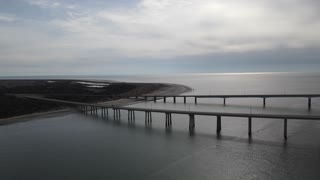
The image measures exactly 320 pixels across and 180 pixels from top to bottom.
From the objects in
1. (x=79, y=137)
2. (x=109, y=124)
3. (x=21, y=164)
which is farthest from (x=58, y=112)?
(x=21, y=164)

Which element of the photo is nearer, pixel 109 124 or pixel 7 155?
pixel 7 155

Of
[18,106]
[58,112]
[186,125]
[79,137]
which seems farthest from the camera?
[18,106]

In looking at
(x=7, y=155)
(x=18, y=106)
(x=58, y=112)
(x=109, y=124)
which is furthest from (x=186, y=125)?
(x=18, y=106)

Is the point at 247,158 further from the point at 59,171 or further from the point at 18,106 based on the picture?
the point at 18,106

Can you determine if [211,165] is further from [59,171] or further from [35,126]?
[35,126]

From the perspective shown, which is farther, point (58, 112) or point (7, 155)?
point (58, 112)

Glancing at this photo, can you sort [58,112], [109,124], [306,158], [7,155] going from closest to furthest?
[306,158]
[7,155]
[109,124]
[58,112]
